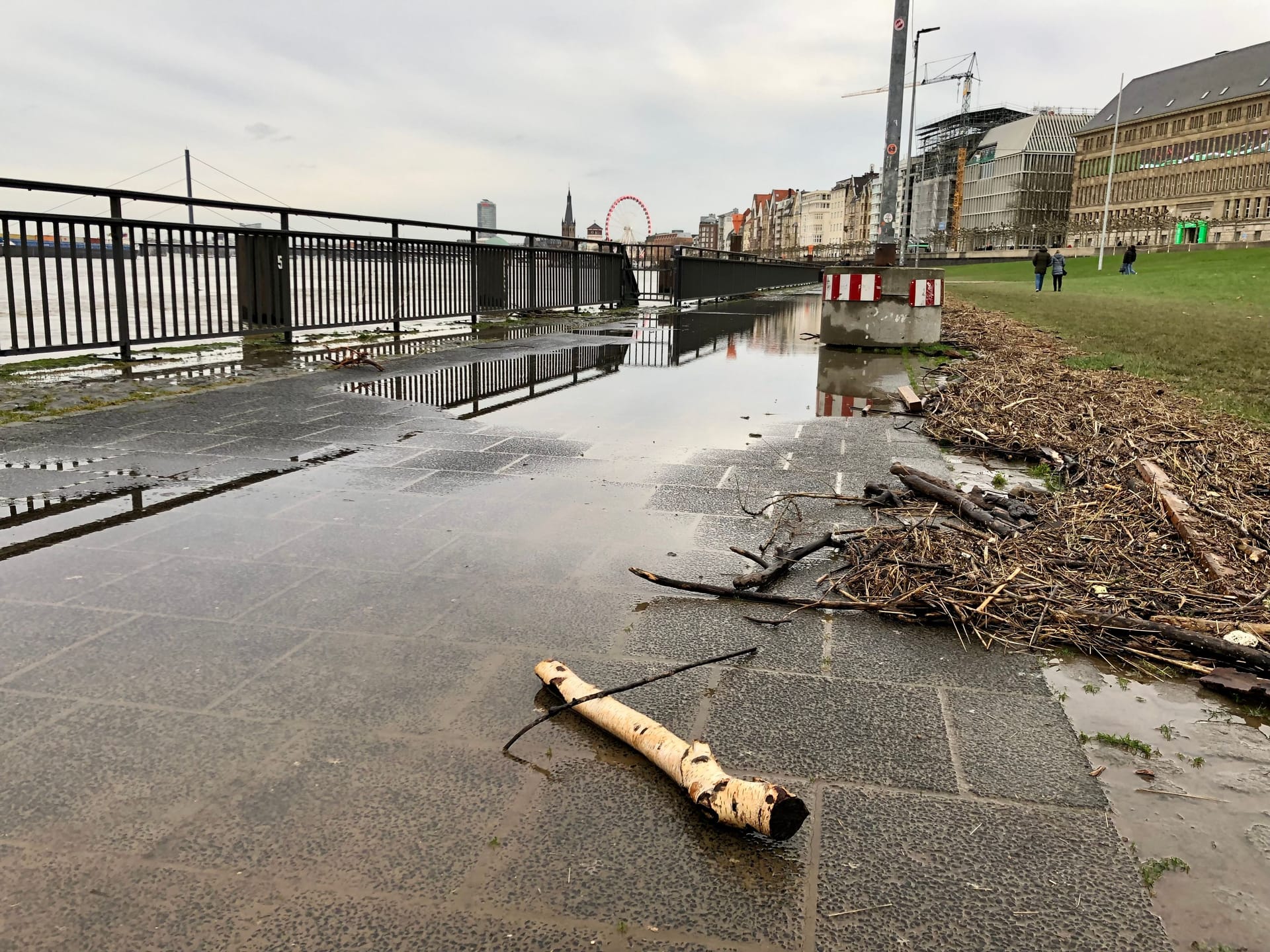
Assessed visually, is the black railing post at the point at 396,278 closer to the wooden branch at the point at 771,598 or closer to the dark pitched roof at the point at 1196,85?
the wooden branch at the point at 771,598

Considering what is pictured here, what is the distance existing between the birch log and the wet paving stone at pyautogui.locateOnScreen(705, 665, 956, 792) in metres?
0.15

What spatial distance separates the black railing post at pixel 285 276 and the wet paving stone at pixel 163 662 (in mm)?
8794

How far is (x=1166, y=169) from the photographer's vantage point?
11675 cm

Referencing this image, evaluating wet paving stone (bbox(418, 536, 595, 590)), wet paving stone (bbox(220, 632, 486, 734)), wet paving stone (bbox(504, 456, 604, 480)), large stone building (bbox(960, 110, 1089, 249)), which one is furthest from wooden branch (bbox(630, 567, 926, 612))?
large stone building (bbox(960, 110, 1089, 249))

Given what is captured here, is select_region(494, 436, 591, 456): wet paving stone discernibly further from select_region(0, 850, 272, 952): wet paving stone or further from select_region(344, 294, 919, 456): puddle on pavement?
select_region(0, 850, 272, 952): wet paving stone

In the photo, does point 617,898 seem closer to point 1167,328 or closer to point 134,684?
point 134,684

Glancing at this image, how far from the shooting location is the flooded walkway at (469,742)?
5.84 feet

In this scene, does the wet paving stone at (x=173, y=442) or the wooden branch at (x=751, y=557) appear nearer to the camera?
the wooden branch at (x=751, y=557)

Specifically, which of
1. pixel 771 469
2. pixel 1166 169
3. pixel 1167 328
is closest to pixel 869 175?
pixel 1166 169

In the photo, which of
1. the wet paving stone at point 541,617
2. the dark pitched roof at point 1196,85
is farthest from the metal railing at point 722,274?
the dark pitched roof at point 1196,85

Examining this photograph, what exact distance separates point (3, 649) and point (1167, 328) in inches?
746

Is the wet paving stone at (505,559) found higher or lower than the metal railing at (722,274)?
lower

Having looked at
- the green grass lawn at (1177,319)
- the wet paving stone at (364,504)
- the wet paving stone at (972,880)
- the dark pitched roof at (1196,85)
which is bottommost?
the wet paving stone at (972,880)

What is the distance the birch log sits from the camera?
195cm
